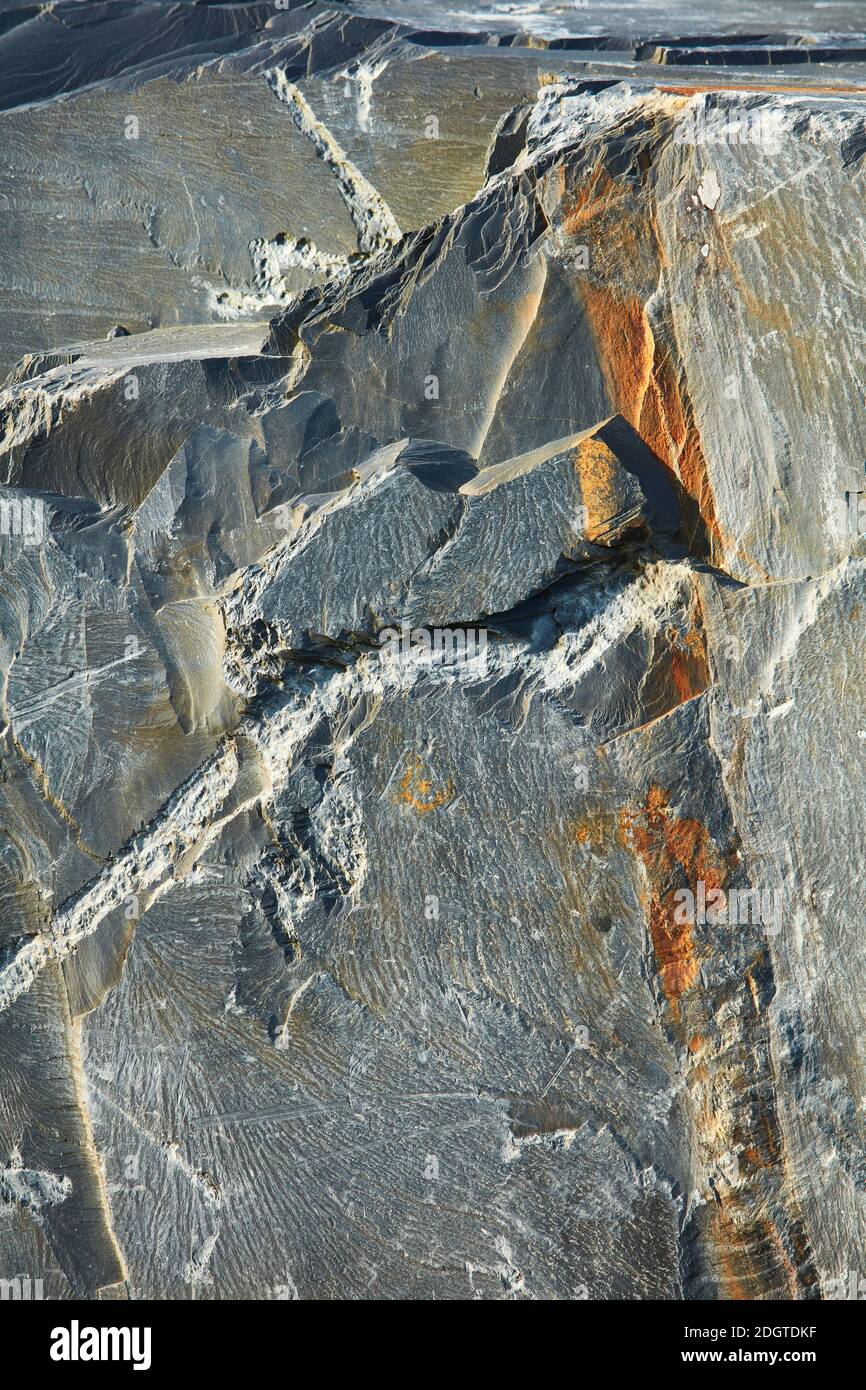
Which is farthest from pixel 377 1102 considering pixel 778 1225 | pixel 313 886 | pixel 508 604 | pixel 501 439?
pixel 501 439

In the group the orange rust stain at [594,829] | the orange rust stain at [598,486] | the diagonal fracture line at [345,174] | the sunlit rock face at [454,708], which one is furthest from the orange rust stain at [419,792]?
the diagonal fracture line at [345,174]

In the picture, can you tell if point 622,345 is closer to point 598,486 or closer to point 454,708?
point 598,486

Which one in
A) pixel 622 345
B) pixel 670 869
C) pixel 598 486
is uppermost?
pixel 622 345

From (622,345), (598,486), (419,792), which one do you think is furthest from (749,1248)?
(622,345)

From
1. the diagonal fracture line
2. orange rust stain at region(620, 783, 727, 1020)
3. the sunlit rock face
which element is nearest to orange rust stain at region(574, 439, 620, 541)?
the sunlit rock face

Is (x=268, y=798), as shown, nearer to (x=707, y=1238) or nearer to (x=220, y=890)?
(x=220, y=890)

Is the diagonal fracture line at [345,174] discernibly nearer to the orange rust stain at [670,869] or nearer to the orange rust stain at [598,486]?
the orange rust stain at [598,486]

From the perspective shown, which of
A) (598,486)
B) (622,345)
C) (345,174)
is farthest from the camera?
(345,174)
